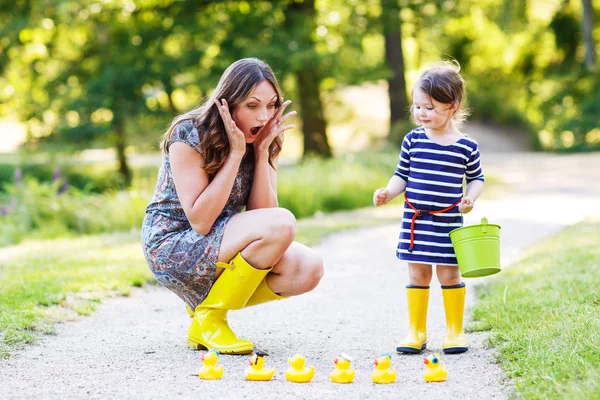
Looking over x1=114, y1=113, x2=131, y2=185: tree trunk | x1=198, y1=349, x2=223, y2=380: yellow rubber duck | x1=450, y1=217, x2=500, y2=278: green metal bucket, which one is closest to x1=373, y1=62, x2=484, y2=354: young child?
x1=450, y1=217, x2=500, y2=278: green metal bucket

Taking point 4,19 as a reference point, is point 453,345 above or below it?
below

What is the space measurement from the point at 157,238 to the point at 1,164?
1622cm

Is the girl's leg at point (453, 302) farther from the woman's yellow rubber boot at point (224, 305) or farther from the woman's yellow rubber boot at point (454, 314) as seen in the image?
the woman's yellow rubber boot at point (224, 305)

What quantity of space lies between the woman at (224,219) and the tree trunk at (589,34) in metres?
19.3

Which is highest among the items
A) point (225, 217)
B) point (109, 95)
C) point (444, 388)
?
point (109, 95)

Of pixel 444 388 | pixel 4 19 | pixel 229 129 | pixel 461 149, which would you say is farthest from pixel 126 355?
pixel 4 19

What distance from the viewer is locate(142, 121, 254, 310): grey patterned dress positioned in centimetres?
362

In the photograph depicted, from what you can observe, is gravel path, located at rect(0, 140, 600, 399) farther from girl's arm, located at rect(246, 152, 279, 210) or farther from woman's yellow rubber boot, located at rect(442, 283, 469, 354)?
girl's arm, located at rect(246, 152, 279, 210)

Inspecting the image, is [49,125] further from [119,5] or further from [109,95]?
[119,5]

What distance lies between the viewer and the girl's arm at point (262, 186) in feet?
12.5

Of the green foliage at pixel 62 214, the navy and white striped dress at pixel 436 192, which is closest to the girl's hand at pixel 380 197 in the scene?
the navy and white striped dress at pixel 436 192

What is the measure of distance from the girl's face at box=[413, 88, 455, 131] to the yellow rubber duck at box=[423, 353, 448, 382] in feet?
3.95

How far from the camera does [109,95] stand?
15438mm

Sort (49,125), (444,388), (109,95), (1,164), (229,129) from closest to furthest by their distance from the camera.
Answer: (444,388) → (229,129) → (109,95) → (49,125) → (1,164)
